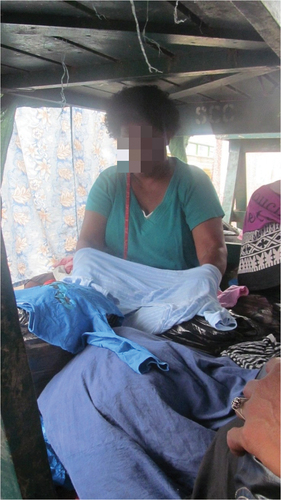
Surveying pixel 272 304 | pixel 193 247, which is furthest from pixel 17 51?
pixel 272 304

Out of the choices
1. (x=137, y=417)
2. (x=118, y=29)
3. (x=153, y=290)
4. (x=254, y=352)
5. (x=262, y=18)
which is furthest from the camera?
(x=153, y=290)

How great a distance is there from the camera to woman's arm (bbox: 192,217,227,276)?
6.13ft

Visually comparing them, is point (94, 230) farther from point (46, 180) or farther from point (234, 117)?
point (46, 180)

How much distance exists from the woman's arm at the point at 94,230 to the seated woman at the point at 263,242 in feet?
2.46

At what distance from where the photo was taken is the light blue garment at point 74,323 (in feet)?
4.14

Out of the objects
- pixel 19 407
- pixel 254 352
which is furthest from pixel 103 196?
Result: pixel 19 407

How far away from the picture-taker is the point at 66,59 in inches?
65.1

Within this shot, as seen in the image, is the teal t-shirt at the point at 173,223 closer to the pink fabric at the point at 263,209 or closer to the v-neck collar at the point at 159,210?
the v-neck collar at the point at 159,210

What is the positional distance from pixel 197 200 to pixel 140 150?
1.23 ft

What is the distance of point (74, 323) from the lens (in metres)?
1.36

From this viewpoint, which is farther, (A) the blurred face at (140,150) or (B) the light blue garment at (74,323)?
(A) the blurred face at (140,150)

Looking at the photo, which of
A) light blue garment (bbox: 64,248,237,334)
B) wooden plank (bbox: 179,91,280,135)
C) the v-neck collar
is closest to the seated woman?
light blue garment (bbox: 64,248,237,334)

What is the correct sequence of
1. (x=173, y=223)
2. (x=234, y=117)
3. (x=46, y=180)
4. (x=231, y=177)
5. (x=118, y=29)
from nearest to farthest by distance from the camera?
1. (x=118, y=29)
2. (x=173, y=223)
3. (x=234, y=117)
4. (x=46, y=180)
5. (x=231, y=177)

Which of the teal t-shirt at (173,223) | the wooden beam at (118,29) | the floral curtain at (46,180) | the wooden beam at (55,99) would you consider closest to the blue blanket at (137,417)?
the teal t-shirt at (173,223)
